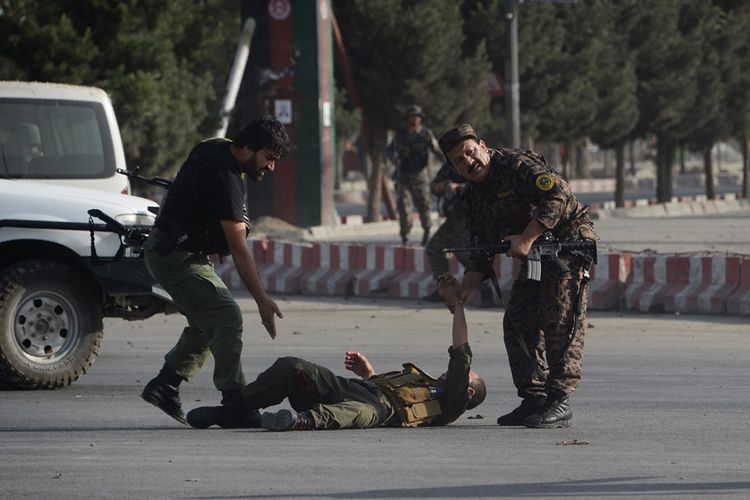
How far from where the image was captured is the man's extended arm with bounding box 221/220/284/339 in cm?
826

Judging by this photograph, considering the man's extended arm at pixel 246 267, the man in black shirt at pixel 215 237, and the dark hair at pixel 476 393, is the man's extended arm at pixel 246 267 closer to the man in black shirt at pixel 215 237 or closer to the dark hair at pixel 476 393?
the man in black shirt at pixel 215 237

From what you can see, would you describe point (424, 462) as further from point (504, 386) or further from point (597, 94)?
point (597, 94)

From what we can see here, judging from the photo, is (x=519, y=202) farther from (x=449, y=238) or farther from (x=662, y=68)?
(x=662, y=68)

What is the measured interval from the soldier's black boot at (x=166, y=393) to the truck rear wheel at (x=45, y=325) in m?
1.98

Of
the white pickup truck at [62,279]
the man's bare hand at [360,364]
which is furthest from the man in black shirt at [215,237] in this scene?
the white pickup truck at [62,279]

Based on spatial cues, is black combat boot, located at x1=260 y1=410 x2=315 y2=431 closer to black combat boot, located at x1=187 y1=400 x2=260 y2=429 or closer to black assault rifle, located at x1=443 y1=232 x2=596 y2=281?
black combat boot, located at x1=187 y1=400 x2=260 y2=429

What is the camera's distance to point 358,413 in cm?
862

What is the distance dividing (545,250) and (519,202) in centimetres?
30

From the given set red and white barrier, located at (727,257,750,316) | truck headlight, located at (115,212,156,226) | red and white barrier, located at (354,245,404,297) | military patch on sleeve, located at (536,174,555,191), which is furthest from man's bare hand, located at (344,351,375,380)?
red and white barrier, located at (354,245,404,297)

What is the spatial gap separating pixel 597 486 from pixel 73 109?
259 inches

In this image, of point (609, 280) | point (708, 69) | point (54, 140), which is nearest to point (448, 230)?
point (609, 280)

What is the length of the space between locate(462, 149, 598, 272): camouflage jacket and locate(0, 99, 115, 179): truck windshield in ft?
14.3

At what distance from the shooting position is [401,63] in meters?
33.4

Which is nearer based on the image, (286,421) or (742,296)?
(286,421)
